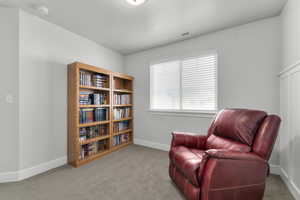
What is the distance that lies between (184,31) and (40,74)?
8.65 ft

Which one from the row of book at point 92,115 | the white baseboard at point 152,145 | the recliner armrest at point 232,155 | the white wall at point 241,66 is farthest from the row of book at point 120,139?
the recliner armrest at point 232,155

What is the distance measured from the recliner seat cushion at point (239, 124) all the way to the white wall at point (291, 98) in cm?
53

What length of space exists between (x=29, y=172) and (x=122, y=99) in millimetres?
2112

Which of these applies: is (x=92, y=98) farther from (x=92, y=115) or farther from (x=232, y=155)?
(x=232, y=155)

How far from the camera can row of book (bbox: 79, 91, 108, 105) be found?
2602 mm

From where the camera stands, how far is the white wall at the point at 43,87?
2.06 metres

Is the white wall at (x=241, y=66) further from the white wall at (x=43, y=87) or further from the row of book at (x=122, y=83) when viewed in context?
the white wall at (x=43, y=87)

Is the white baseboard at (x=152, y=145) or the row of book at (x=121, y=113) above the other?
the row of book at (x=121, y=113)

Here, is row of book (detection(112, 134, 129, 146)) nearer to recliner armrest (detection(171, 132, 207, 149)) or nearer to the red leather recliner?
recliner armrest (detection(171, 132, 207, 149))

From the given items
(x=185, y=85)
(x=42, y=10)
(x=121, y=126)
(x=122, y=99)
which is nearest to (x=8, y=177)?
(x=121, y=126)

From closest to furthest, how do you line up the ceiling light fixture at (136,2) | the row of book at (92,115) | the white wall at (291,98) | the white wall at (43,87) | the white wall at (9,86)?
1. the white wall at (291,98)
2. the ceiling light fixture at (136,2)
3. the white wall at (9,86)
4. the white wall at (43,87)
5. the row of book at (92,115)

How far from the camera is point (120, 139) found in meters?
3.47

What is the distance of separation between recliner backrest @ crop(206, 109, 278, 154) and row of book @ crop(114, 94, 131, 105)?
219cm

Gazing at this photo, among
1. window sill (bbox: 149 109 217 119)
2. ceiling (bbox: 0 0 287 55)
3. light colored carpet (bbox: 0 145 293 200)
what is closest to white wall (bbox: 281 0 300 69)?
ceiling (bbox: 0 0 287 55)
